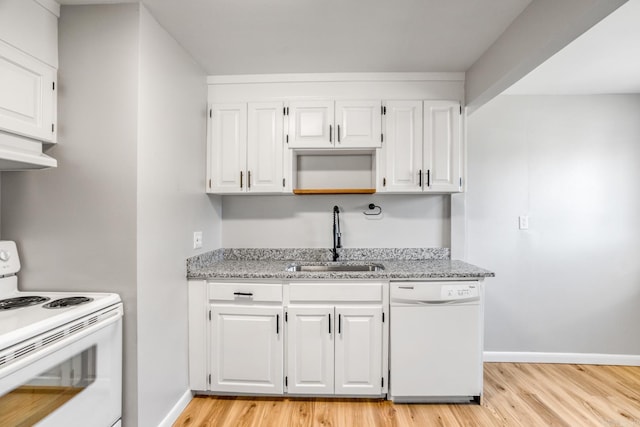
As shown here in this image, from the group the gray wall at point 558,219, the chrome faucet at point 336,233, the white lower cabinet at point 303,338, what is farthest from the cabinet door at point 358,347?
the gray wall at point 558,219

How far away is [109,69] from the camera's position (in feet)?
5.32

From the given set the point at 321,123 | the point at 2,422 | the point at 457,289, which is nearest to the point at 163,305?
the point at 2,422

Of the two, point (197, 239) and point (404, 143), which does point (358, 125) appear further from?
point (197, 239)

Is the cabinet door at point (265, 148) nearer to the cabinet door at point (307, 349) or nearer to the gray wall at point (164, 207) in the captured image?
the gray wall at point (164, 207)

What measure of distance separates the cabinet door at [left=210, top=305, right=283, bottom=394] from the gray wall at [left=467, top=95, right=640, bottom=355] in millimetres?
1805

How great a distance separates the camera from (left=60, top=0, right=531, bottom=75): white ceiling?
66.4 inches

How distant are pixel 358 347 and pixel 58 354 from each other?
1.57 m

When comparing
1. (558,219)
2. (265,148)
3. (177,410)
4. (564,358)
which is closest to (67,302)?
(177,410)

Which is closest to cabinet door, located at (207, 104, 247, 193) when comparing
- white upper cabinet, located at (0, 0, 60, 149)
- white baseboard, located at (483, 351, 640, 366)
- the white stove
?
white upper cabinet, located at (0, 0, 60, 149)

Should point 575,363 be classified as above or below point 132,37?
below

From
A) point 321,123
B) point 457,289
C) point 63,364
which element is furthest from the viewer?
point 321,123

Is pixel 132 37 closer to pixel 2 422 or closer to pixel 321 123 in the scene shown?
pixel 321 123

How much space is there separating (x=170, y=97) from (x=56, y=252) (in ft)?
3.36

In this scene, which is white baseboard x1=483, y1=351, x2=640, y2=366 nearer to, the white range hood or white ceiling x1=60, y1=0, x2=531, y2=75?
white ceiling x1=60, y1=0, x2=531, y2=75
